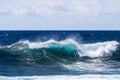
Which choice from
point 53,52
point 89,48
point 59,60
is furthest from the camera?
point 89,48

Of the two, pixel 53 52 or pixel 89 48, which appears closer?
pixel 53 52

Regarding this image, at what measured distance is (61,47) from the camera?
28750mm

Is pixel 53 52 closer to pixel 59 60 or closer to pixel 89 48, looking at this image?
pixel 59 60

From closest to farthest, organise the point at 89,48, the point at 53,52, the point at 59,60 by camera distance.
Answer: the point at 59,60 → the point at 53,52 → the point at 89,48

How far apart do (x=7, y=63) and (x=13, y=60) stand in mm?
968

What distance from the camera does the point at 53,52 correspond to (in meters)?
27.6

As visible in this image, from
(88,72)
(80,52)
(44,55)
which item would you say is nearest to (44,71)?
(88,72)

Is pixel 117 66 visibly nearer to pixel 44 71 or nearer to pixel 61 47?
pixel 44 71

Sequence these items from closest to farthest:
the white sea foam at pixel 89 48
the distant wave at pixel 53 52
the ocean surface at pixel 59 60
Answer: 1. the ocean surface at pixel 59 60
2. the distant wave at pixel 53 52
3. the white sea foam at pixel 89 48

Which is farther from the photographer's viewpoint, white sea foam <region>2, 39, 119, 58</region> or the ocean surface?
white sea foam <region>2, 39, 119, 58</region>

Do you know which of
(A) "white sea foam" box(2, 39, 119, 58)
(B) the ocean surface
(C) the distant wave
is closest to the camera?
(B) the ocean surface

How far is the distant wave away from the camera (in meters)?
25.8

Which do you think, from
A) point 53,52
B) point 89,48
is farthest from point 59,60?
point 89,48

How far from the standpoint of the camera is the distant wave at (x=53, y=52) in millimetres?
25812
